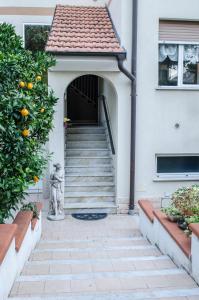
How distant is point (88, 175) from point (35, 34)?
5903mm

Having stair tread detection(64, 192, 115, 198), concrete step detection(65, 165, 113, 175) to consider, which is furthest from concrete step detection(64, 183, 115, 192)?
concrete step detection(65, 165, 113, 175)

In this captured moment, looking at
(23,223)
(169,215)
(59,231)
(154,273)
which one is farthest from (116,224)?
(154,273)

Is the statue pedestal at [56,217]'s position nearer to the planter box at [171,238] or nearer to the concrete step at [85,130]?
the planter box at [171,238]

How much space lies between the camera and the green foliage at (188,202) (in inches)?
241

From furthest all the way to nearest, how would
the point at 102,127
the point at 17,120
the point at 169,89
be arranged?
the point at 102,127
the point at 169,89
the point at 17,120

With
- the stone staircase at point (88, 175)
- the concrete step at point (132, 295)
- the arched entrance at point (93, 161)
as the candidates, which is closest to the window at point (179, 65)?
the arched entrance at point (93, 161)

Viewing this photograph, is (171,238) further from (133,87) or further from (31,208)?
(133,87)

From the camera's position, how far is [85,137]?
12.0 m

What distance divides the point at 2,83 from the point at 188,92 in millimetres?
6581

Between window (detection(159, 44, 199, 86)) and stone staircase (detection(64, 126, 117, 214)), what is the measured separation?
309 cm

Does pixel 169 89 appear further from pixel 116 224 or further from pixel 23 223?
pixel 23 223

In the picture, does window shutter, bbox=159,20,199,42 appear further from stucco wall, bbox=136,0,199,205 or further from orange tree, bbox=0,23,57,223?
orange tree, bbox=0,23,57,223

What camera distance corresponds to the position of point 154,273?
185 inches

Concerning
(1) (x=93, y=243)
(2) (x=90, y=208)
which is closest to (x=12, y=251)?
(1) (x=93, y=243)
